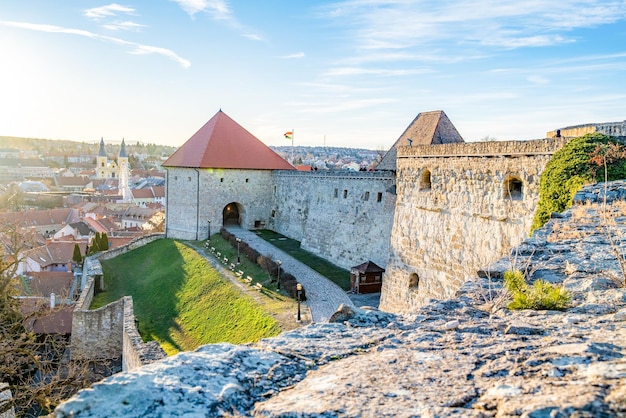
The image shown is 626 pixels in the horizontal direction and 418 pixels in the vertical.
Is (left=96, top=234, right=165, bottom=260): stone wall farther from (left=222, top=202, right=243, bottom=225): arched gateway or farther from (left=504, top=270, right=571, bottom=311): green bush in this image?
(left=504, top=270, right=571, bottom=311): green bush

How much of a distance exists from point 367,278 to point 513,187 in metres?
Answer: 10.5

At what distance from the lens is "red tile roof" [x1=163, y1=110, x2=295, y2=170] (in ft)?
108

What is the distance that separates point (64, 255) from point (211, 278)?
2932cm

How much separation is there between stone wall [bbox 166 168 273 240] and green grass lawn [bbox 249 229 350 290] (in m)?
1.96

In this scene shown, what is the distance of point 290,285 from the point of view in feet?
64.6

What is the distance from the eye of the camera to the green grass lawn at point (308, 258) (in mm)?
23125

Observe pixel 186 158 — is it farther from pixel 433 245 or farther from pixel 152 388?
pixel 152 388

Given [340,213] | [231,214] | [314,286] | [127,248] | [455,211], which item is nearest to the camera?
[455,211]

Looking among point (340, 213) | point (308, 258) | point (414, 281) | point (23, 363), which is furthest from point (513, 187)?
point (308, 258)

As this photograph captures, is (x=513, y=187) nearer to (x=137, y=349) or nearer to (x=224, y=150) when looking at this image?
(x=137, y=349)

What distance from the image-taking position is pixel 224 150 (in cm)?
3369

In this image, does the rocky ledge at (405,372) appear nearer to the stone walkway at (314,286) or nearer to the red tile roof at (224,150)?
the stone walkway at (314,286)

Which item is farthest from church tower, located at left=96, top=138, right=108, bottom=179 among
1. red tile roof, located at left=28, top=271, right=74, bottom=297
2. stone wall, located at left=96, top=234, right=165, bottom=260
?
stone wall, located at left=96, top=234, right=165, bottom=260

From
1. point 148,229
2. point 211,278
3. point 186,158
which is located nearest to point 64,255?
point 148,229
